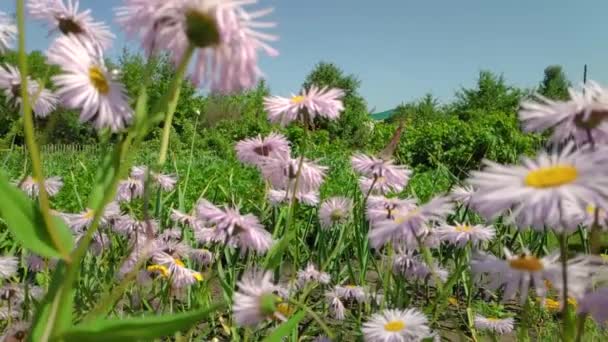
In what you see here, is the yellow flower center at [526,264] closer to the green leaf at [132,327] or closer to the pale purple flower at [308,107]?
the green leaf at [132,327]

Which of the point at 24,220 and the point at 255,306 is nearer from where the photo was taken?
the point at 24,220

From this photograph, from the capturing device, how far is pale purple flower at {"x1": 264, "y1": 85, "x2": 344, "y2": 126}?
1259 mm

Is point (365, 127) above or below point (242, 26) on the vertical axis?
above

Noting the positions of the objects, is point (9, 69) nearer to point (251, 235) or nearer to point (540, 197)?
point (251, 235)

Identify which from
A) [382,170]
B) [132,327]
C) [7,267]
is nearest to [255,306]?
[132,327]

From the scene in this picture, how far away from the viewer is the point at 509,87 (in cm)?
3625

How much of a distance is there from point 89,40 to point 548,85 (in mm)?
50132

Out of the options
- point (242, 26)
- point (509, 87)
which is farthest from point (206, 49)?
point (509, 87)

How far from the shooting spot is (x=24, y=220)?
0.67 meters

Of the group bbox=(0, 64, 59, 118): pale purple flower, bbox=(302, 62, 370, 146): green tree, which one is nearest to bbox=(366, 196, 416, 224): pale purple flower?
bbox=(0, 64, 59, 118): pale purple flower

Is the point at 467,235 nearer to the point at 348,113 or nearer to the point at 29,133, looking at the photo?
the point at 29,133

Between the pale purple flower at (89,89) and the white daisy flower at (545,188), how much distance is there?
0.37 metres

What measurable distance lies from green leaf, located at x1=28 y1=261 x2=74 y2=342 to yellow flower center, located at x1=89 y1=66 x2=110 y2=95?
21 centimetres

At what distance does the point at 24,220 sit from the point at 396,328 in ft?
2.14
